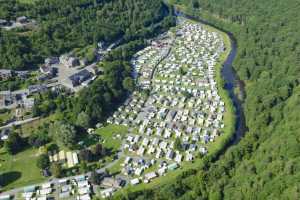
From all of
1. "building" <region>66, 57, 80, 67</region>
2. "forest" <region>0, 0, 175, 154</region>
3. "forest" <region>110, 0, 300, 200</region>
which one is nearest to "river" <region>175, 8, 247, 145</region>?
"forest" <region>110, 0, 300, 200</region>

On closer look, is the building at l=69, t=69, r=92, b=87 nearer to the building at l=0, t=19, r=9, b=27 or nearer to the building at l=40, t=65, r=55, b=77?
the building at l=40, t=65, r=55, b=77

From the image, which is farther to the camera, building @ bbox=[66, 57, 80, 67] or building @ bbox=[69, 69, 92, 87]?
building @ bbox=[66, 57, 80, 67]

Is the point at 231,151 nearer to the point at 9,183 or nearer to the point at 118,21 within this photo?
the point at 9,183


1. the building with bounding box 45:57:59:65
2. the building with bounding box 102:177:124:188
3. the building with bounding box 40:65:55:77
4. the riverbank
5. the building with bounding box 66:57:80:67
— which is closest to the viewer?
the building with bounding box 102:177:124:188

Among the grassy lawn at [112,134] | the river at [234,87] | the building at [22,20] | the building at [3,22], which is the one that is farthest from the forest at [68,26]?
the grassy lawn at [112,134]

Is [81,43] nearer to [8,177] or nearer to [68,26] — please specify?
[68,26]

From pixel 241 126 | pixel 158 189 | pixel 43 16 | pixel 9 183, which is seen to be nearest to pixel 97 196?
pixel 158 189
